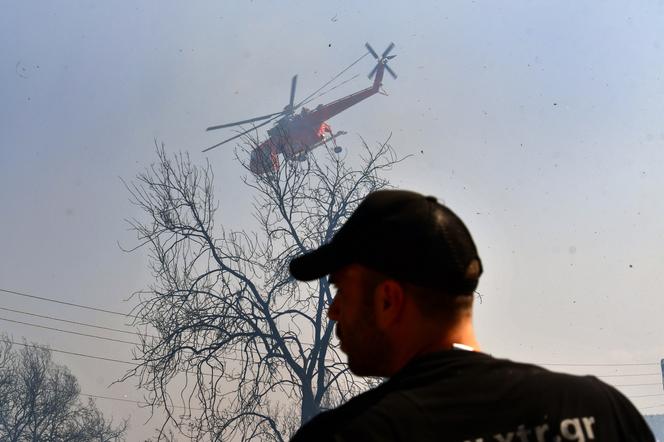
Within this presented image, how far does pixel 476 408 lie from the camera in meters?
1.20

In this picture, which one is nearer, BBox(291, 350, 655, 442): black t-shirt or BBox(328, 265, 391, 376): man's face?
BBox(291, 350, 655, 442): black t-shirt

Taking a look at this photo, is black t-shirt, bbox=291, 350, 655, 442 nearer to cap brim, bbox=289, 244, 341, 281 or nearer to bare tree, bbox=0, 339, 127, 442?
cap brim, bbox=289, 244, 341, 281

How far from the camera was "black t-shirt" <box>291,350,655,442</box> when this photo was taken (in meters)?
1.13

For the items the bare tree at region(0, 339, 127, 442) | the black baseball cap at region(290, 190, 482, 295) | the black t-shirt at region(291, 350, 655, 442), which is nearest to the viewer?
the black t-shirt at region(291, 350, 655, 442)

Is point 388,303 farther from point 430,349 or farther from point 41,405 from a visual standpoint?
point 41,405

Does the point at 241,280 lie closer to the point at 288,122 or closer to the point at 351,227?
the point at 288,122

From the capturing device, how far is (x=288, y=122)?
25625mm

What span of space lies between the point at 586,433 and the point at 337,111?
36179mm

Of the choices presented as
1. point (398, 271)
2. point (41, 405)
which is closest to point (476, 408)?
point (398, 271)

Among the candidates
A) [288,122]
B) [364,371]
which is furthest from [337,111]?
[364,371]

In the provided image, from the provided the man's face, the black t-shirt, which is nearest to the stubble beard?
the man's face

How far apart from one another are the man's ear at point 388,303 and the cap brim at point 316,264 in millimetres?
96

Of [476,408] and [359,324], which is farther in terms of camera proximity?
[359,324]

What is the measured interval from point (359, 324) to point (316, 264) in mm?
138
